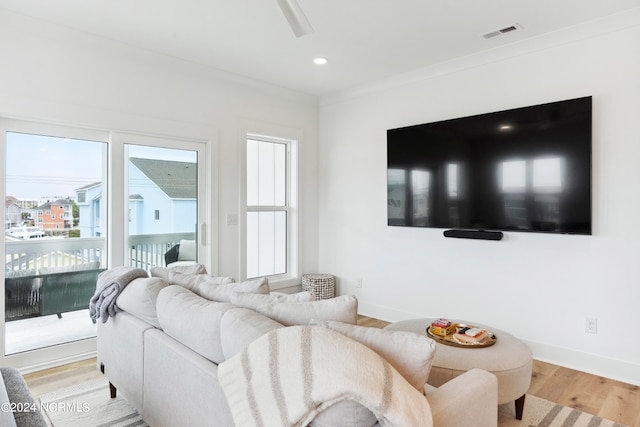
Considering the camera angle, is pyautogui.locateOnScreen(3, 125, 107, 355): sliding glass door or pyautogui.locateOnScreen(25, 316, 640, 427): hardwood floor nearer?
pyautogui.locateOnScreen(25, 316, 640, 427): hardwood floor

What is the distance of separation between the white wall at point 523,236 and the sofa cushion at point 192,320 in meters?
2.68

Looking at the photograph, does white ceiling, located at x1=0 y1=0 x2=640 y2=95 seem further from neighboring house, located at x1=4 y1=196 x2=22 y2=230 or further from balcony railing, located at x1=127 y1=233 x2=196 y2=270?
balcony railing, located at x1=127 y1=233 x2=196 y2=270

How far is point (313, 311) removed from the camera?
1.51 meters

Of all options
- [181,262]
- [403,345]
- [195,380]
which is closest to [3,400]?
[195,380]

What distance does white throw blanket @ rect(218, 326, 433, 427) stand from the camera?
1022 millimetres

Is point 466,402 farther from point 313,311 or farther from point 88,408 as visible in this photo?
point 88,408

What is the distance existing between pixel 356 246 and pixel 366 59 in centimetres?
208

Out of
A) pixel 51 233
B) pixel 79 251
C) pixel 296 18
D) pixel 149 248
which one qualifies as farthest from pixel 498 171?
pixel 51 233

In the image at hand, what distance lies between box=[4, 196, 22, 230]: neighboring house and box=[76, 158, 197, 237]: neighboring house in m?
0.41

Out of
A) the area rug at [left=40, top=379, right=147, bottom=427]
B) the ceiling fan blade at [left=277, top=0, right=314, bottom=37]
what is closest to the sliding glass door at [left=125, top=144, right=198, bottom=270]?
the area rug at [left=40, top=379, right=147, bottom=427]

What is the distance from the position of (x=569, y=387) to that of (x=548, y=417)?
56 centimetres

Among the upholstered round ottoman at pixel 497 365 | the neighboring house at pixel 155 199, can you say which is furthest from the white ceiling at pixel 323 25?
the upholstered round ottoman at pixel 497 365

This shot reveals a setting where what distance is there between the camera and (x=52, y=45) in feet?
9.73

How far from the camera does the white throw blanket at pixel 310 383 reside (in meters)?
1.02
